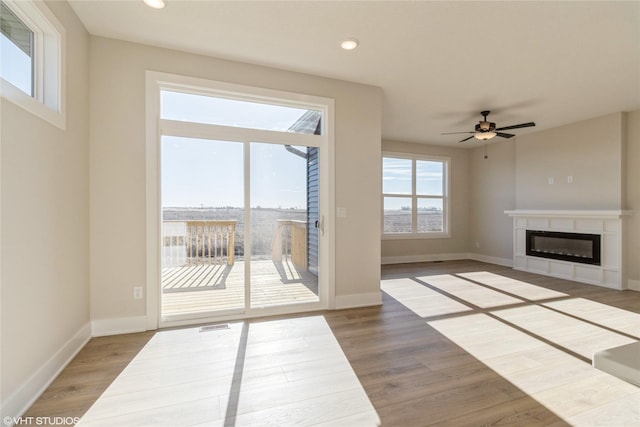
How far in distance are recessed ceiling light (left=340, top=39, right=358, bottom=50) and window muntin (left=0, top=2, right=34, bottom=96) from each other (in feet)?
7.82

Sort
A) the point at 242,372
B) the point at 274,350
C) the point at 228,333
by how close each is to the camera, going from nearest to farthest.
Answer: the point at 242,372 → the point at 274,350 → the point at 228,333

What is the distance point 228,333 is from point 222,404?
1.07 metres

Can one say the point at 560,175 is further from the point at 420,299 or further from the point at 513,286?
the point at 420,299

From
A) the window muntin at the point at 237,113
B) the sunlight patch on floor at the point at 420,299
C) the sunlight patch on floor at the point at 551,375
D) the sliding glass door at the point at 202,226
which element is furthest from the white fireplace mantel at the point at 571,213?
the sliding glass door at the point at 202,226

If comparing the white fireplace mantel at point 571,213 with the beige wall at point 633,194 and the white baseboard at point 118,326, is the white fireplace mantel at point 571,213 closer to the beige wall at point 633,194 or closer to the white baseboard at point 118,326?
the beige wall at point 633,194

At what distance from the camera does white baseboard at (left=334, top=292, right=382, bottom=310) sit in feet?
11.6

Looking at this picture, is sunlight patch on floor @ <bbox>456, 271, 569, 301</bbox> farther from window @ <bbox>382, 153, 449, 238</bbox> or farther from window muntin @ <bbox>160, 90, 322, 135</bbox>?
window muntin @ <bbox>160, 90, 322, 135</bbox>

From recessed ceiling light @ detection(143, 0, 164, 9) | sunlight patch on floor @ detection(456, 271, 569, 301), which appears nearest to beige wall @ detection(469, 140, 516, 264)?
sunlight patch on floor @ detection(456, 271, 569, 301)

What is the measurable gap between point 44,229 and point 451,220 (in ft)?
24.0

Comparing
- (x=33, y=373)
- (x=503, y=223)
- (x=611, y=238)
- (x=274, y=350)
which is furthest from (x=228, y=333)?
(x=503, y=223)

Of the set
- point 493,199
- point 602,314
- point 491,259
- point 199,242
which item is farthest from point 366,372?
point 493,199

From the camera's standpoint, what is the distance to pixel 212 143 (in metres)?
3.15

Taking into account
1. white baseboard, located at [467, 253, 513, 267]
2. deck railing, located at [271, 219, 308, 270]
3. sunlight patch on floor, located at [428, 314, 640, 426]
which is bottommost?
sunlight patch on floor, located at [428, 314, 640, 426]

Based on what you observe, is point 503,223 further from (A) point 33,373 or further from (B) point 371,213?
(A) point 33,373
